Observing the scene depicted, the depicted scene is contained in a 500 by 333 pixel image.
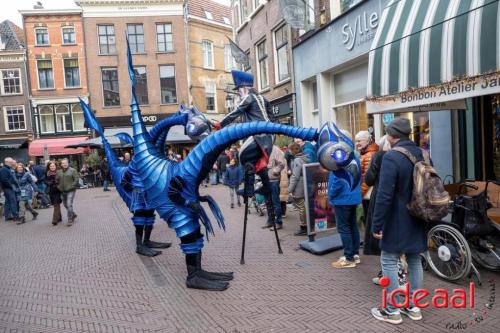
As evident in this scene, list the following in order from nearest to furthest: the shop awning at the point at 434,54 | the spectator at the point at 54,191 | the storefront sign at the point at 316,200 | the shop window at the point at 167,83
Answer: the shop awning at the point at 434,54, the storefront sign at the point at 316,200, the spectator at the point at 54,191, the shop window at the point at 167,83

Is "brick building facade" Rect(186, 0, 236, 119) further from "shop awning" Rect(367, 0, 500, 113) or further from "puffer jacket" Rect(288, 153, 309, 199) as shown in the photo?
"shop awning" Rect(367, 0, 500, 113)

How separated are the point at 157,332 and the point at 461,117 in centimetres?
646

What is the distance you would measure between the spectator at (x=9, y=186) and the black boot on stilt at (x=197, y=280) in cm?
820


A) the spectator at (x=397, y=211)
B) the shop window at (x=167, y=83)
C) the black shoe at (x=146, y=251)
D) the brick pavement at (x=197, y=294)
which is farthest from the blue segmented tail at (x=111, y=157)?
the shop window at (x=167, y=83)

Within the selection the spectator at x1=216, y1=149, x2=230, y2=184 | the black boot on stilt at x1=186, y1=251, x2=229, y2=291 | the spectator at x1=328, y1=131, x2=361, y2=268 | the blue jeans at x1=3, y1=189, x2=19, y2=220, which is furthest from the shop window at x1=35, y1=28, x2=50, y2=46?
the spectator at x1=328, y1=131, x2=361, y2=268

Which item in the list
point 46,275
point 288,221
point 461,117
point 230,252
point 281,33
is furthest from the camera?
point 281,33

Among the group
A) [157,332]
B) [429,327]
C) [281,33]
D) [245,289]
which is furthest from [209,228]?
[281,33]

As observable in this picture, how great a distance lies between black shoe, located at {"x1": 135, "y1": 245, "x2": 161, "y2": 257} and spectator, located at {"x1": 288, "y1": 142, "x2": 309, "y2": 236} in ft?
7.92

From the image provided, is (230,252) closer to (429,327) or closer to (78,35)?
(429,327)

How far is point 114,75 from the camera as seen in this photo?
2625 centimetres

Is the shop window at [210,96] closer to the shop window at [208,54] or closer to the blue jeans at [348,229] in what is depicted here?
the shop window at [208,54]

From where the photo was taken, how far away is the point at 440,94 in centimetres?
453

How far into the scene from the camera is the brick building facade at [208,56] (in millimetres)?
27281

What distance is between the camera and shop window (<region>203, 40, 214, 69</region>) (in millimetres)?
28203
